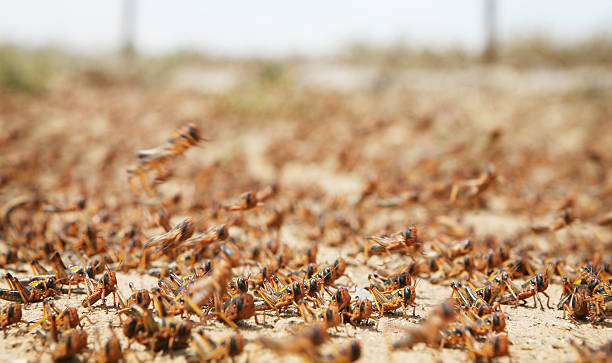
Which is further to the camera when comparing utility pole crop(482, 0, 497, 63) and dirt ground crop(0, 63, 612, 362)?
utility pole crop(482, 0, 497, 63)

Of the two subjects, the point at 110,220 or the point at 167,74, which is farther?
A: the point at 167,74

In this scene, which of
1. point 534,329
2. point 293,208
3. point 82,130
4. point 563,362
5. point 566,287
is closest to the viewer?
point 563,362

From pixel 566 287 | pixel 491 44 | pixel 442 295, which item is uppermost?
pixel 491 44

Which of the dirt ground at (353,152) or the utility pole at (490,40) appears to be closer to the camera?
the dirt ground at (353,152)

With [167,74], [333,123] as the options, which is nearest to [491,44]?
[333,123]

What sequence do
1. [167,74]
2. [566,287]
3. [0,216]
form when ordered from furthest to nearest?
[167,74] → [0,216] → [566,287]

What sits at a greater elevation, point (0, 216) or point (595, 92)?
point (595, 92)

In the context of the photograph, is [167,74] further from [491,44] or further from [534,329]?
[534,329]
